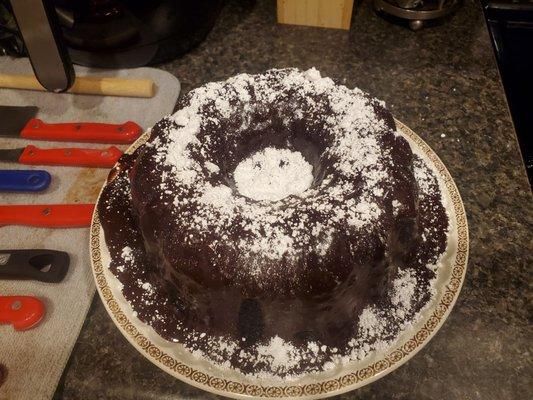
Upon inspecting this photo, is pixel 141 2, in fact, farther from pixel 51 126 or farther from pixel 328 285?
pixel 328 285

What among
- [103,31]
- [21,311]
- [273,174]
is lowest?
[21,311]

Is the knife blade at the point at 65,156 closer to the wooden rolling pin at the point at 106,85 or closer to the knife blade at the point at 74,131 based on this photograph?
the knife blade at the point at 74,131

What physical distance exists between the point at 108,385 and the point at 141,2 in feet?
3.05

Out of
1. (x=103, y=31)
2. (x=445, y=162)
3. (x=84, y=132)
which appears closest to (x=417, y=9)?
(x=445, y=162)

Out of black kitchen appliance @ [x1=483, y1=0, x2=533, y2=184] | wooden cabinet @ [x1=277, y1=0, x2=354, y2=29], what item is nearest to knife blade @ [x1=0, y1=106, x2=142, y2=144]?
wooden cabinet @ [x1=277, y1=0, x2=354, y2=29]

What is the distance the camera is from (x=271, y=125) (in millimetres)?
1034

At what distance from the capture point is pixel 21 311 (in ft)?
3.09

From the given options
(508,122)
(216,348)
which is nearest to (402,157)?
(216,348)

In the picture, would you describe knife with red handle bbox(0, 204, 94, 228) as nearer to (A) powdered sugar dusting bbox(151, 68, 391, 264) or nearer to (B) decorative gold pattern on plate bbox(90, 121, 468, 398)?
(B) decorative gold pattern on plate bbox(90, 121, 468, 398)

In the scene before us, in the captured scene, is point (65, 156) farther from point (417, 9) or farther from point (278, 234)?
point (417, 9)

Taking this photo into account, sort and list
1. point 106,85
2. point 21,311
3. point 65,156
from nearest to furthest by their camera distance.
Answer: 1. point 21,311
2. point 65,156
3. point 106,85

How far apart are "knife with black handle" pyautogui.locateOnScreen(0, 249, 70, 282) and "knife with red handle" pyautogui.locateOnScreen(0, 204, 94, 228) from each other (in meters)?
0.09

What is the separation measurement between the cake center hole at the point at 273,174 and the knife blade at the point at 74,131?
40 cm

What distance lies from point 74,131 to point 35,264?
42 cm
